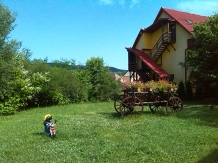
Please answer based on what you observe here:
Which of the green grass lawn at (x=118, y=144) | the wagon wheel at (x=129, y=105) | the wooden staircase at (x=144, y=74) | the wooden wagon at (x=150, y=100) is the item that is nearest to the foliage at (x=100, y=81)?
the wooden staircase at (x=144, y=74)

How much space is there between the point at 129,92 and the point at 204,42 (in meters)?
10.0

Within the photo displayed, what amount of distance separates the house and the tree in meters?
3.66

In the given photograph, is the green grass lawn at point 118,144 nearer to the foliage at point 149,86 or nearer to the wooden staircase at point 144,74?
the foliage at point 149,86

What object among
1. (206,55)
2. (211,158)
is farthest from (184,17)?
(211,158)

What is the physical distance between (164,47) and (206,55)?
828 cm

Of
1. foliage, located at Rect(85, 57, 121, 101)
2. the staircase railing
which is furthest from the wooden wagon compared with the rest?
the staircase railing

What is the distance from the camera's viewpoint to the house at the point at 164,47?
23562mm

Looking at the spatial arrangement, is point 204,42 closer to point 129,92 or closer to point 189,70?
point 189,70

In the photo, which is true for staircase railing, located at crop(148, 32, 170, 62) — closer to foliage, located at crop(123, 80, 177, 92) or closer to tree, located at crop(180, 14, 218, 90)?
tree, located at crop(180, 14, 218, 90)

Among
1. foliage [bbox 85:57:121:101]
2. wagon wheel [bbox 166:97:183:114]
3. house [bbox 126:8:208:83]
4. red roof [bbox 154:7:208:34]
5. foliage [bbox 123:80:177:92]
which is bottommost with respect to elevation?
wagon wheel [bbox 166:97:183:114]

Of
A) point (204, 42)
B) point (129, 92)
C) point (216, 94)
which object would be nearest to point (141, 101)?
point (129, 92)

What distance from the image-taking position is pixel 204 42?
17.8m

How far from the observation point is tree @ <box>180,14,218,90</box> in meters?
17.2

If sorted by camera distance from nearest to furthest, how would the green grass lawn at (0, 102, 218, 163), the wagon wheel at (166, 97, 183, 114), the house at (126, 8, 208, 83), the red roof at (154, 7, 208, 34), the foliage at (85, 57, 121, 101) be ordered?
the green grass lawn at (0, 102, 218, 163) → the wagon wheel at (166, 97, 183, 114) → the red roof at (154, 7, 208, 34) → the house at (126, 8, 208, 83) → the foliage at (85, 57, 121, 101)
